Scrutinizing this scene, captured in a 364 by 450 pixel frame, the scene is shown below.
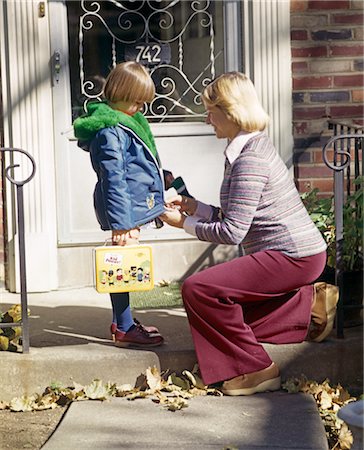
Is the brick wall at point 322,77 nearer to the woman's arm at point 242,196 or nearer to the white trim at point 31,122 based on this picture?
the white trim at point 31,122

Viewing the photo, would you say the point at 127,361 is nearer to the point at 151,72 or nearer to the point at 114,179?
the point at 114,179

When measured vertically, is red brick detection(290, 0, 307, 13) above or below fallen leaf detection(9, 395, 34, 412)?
above

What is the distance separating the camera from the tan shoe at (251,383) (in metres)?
4.67

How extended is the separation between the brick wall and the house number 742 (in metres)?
0.90

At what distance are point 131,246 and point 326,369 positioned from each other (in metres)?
1.13

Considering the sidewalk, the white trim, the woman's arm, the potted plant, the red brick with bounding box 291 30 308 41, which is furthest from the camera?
the red brick with bounding box 291 30 308 41

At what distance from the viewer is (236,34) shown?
22.0ft

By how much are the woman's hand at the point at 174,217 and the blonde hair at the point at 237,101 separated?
514 mm

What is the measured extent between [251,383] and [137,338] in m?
0.63

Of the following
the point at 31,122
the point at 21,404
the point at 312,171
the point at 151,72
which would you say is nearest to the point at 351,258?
the point at 312,171

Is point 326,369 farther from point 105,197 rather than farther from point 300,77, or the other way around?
point 300,77

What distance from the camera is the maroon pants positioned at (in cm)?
461

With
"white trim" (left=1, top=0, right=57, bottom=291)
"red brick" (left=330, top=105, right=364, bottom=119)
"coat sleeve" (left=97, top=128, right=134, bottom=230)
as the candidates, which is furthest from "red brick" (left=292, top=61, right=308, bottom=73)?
"coat sleeve" (left=97, top=128, right=134, bottom=230)

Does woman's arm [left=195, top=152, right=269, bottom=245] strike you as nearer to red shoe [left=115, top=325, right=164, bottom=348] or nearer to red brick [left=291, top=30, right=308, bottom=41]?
red shoe [left=115, top=325, right=164, bottom=348]
